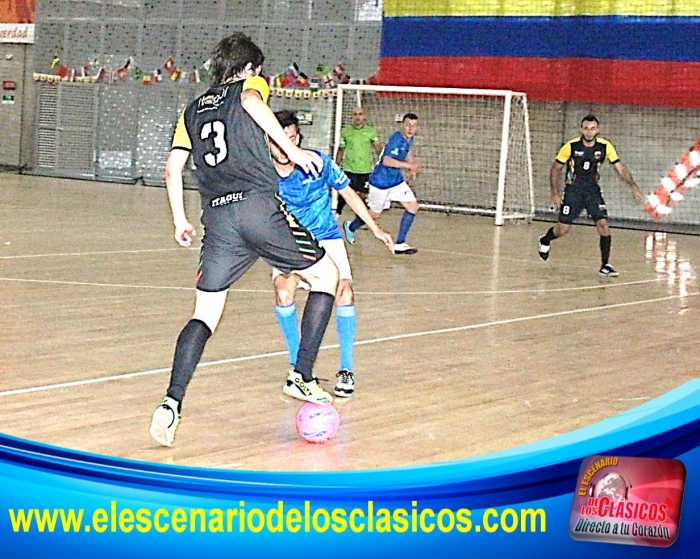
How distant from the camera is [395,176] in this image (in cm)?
1678

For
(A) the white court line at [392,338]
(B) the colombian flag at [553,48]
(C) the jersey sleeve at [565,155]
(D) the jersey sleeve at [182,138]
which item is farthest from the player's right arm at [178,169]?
(B) the colombian flag at [553,48]

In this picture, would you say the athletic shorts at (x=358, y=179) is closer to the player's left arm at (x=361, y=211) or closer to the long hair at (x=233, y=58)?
the player's left arm at (x=361, y=211)

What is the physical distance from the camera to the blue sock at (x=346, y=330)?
24.3 feet

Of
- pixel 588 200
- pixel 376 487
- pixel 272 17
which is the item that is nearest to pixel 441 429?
pixel 376 487

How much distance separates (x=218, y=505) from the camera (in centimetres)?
400

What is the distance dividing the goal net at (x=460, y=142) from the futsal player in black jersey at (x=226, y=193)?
55.1 feet

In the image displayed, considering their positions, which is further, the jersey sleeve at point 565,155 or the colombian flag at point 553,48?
the colombian flag at point 553,48

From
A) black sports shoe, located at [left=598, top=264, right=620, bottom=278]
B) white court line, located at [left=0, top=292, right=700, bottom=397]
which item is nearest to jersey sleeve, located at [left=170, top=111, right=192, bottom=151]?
white court line, located at [left=0, top=292, right=700, bottom=397]

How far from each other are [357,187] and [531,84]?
4.87 metres

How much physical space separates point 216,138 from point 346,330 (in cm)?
194

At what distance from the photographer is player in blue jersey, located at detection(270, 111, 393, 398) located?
7.35 m

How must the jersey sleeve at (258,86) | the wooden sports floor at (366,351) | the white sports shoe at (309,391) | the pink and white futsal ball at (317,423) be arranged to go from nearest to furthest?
the jersey sleeve at (258,86)
the pink and white futsal ball at (317,423)
the wooden sports floor at (366,351)
the white sports shoe at (309,391)

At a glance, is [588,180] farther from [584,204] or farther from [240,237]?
[240,237]

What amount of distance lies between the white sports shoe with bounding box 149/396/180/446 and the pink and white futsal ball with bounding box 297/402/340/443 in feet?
2.22
